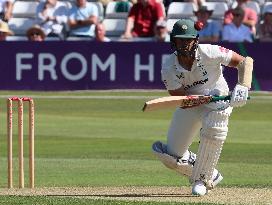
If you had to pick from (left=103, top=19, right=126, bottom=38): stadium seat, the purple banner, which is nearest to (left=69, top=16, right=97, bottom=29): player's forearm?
(left=103, top=19, right=126, bottom=38): stadium seat

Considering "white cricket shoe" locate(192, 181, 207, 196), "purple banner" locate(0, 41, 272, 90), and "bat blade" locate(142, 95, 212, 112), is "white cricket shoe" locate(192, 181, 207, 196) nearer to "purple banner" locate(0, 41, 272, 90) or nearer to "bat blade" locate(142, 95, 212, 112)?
"bat blade" locate(142, 95, 212, 112)

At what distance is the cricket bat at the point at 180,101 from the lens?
830cm

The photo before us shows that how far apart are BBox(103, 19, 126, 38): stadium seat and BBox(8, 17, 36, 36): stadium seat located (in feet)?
4.97

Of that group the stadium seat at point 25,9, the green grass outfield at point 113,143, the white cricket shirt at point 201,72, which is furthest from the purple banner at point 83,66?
the white cricket shirt at point 201,72

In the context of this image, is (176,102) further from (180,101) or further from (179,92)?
(179,92)

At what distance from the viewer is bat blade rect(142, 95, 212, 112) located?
8305mm

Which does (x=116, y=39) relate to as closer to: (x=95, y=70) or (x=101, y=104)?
(x=95, y=70)

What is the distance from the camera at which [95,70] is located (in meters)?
19.0

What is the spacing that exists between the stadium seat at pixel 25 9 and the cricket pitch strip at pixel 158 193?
468 inches

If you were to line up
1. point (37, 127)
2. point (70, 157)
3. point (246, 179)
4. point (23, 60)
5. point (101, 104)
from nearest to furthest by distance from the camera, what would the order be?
point (246, 179) → point (70, 157) → point (37, 127) → point (101, 104) → point (23, 60)

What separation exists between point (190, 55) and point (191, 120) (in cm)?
58

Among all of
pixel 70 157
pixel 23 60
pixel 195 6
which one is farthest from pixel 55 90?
pixel 70 157

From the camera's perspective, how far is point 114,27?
20.3 m

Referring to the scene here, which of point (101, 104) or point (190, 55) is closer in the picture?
point (190, 55)
